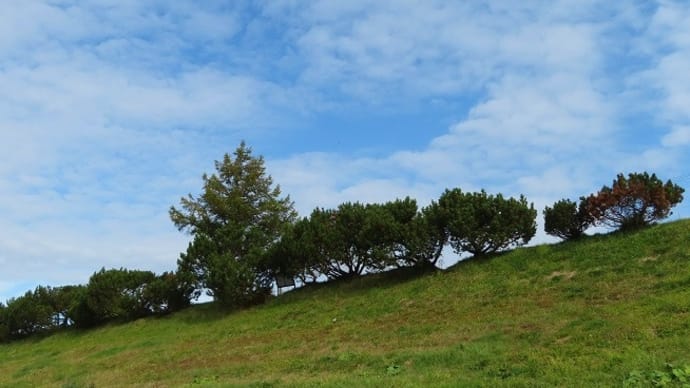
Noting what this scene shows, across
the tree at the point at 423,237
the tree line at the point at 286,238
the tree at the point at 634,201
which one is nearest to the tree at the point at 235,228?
the tree line at the point at 286,238

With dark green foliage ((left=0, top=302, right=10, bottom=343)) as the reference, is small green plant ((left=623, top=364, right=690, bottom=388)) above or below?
below

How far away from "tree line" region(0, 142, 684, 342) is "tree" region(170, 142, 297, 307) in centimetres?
7

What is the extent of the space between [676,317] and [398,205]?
16.5 meters

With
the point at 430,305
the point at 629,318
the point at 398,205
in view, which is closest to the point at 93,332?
the point at 398,205

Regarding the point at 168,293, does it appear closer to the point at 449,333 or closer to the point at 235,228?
the point at 235,228

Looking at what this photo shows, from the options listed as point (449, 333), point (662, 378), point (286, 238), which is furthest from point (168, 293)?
point (662, 378)

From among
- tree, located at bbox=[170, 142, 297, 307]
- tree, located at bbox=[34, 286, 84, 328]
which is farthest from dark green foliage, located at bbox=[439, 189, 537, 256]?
tree, located at bbox=[34, 286, 84, 328]

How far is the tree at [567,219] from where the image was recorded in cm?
2455

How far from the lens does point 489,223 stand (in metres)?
25.8

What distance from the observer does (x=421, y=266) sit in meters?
27.7

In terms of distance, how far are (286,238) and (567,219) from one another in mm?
14023

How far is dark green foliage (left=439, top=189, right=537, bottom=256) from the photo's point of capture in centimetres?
2562

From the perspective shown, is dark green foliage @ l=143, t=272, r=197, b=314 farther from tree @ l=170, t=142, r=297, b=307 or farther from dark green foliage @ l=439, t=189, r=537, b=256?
dark green foliage @ l=439, t=189, r=537, b=256

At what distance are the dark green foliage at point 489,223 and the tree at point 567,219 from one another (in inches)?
32.4
